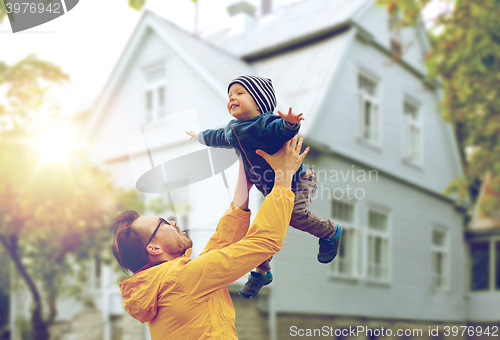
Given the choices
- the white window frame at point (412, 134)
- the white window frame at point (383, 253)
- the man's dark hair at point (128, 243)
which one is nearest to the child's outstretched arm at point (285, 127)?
the man's dark hair at point (128, 243)

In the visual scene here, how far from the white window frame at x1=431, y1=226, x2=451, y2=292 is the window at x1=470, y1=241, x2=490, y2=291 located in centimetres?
145

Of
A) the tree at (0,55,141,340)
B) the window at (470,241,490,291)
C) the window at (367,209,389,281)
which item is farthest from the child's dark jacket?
the window at (470,241,490,291)

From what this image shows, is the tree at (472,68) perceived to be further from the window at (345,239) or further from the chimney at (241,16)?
the chimney at (241,16)

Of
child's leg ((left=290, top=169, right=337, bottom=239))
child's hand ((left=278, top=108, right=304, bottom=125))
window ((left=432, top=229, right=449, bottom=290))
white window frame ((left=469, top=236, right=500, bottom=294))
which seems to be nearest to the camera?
child's hand ((left=278, top=108, right=304, bottom=125))

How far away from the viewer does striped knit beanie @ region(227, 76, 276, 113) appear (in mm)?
1438

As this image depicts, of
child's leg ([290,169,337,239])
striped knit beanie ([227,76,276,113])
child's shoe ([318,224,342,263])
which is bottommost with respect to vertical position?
child's shoe ([318,224,342,263])

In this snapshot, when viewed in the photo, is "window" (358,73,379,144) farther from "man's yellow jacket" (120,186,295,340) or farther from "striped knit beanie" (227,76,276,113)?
"striped knit beanie" (227,76,276,113)

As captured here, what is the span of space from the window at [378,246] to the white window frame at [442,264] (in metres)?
2.31

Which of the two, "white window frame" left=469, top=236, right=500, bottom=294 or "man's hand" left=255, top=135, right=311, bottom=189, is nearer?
"man's hand" left=255, top=135, right=311, bottom=189

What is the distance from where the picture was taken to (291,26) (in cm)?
1181

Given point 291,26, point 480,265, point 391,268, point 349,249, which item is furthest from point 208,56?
point 480,265

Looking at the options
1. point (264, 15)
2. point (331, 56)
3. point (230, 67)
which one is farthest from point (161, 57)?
point (264, 15)

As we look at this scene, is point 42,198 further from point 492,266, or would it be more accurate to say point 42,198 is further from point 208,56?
point 492,266

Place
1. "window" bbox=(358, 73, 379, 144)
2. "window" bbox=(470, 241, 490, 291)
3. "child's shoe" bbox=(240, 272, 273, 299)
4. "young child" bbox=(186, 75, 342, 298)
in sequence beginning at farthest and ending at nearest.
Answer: "window" bbox=(470, 241, 490, 291)
"window" bbox=(358, 73, 379, 144)
"child's shoe" bbox=(240, 272, 273, 299)
"young child" bbox=(186, 75, 342, 298)
